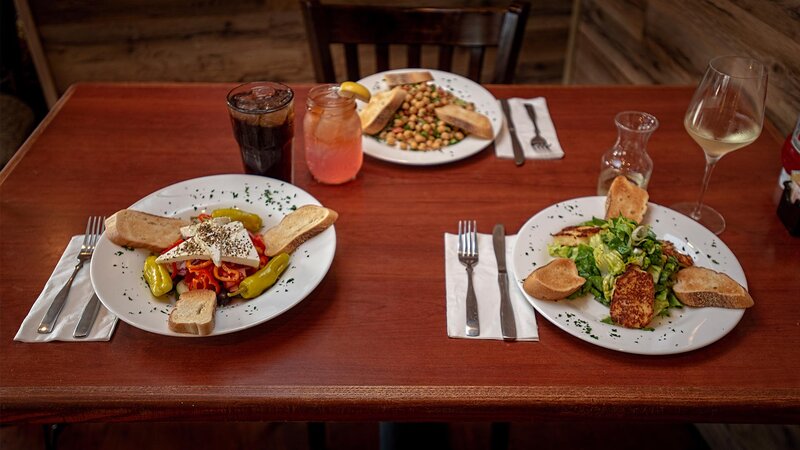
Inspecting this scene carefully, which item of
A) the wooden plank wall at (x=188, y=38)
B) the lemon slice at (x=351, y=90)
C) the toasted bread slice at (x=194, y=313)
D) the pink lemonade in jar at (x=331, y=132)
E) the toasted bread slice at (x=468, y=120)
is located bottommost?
the wooden plank wall at (x=188, y=38)

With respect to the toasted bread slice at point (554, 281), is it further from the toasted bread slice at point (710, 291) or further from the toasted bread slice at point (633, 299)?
the toasted bread slice at point (710, 291)

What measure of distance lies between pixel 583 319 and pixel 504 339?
0.42 ft

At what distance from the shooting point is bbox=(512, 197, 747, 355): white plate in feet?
3.20

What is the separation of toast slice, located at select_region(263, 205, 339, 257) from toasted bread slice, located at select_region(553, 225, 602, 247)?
40 centimetres

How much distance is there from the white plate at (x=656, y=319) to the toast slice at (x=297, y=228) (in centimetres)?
34

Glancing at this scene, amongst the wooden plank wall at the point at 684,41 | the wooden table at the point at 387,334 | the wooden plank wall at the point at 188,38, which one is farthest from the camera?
the wooden plank wall at the point at 188,38

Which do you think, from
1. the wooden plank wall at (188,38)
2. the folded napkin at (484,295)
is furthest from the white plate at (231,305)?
the wooden plank wall at (188,38)

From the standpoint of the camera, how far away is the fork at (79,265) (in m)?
1.01

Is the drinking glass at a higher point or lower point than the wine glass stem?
higher

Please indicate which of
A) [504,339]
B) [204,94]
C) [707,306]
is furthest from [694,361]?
[204,94]

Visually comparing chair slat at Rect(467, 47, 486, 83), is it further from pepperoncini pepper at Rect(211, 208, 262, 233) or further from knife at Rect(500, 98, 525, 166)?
pepperoncini pepper at Rect(211, 208, 262, 233)

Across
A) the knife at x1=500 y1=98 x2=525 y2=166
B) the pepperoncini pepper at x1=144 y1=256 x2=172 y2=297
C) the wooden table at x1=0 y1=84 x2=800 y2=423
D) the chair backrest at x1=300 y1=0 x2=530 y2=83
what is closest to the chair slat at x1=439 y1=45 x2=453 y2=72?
the chair backrest at x1=300 y1=0 x2=530 y2=83

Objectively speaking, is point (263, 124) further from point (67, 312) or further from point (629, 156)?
point (629, 156)

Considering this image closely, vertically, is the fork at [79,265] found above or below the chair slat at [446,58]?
below
